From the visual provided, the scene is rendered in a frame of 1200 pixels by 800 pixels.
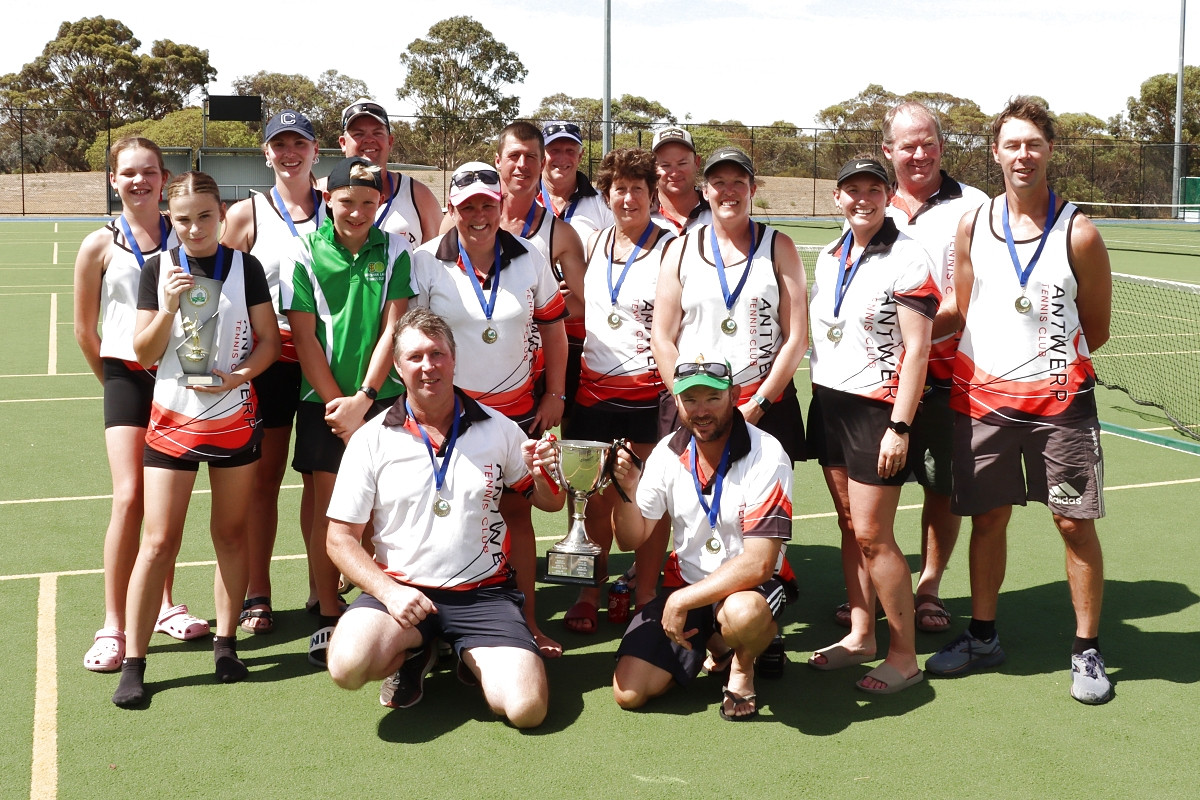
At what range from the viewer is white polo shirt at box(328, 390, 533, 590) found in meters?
4.59

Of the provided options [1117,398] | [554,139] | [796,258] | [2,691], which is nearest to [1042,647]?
[796,258]

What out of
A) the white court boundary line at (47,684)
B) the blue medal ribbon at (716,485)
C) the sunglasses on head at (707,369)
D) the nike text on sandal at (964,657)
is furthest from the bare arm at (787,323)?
the white court boundary line at (47,684)

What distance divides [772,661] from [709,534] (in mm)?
701

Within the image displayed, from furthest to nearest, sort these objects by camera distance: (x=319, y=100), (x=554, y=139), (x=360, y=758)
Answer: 1. (x=319, y=100)
2. (x=554, y=139)
3. (x=360, y=758)

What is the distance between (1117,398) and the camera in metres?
10.9

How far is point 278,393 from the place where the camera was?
210 inches

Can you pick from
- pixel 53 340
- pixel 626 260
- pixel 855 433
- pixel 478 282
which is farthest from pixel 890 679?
pixel 53 340

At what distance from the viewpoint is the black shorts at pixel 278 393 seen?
17.4 feet

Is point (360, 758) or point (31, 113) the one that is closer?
point (360, 758)

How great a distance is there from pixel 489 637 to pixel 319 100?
203ft

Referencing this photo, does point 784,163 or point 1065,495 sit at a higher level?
point 784,163

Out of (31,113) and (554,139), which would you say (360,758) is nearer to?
Result: (554,139)

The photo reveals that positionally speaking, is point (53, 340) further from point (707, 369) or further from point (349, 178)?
point (707, 369)

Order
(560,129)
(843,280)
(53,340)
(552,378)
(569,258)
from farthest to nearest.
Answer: (53,340) < (560,129) < (569,258) < (552,378) < (843,280)
